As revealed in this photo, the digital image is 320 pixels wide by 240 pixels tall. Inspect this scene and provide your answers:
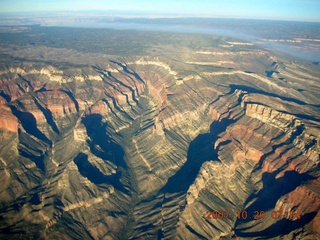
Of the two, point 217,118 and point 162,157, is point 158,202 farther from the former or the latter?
point 217,118

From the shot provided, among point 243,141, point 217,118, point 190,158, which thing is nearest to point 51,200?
point 190,158
